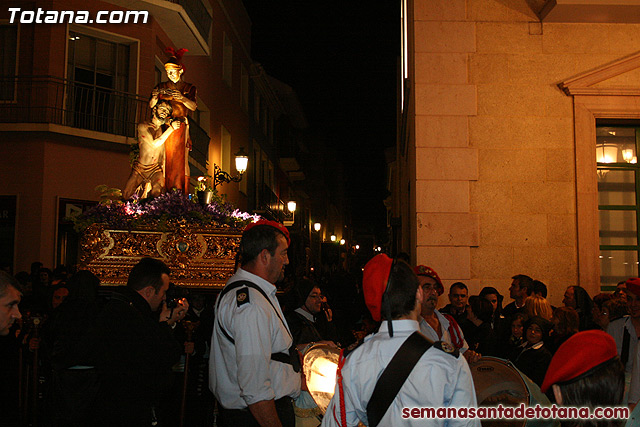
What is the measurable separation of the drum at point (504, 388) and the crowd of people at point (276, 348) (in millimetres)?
246

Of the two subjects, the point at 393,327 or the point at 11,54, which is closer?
the point at 393,327

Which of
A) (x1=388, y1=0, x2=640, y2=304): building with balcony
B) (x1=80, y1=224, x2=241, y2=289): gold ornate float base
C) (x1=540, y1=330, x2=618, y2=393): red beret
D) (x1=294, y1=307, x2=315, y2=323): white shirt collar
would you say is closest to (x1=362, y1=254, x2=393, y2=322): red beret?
(x1=540, y1=330, x2=618, y2=393): red beret

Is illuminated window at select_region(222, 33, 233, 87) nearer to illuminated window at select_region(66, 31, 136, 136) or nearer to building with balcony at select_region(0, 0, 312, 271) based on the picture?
building with balcony at select_region(0, 0, 312, 271)

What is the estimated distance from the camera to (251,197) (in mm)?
28609

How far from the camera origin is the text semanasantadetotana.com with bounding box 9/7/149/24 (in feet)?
49.2

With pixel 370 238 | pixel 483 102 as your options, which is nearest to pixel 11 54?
pixel 483 102

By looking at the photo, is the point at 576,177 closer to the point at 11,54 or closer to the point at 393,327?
the point at 393,327

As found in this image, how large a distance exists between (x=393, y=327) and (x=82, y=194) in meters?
14.0

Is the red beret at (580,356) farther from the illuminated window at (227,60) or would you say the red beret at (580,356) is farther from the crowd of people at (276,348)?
the illuminated window at (227,60)

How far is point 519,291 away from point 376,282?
205 inches

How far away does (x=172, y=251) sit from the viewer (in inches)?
272

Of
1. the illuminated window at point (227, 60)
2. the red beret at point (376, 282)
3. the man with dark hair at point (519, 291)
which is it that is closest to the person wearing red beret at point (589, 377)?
the red beret at point (376, 282)

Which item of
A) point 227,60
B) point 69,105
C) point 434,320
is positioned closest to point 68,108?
point 69,105

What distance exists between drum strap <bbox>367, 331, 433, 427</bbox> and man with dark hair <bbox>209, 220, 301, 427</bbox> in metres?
0.87
